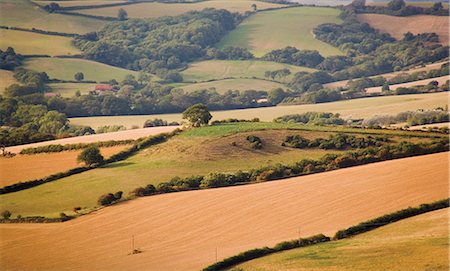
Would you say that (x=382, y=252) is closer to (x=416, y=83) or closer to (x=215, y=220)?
(x=215, y=220)

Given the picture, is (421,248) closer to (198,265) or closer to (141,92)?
(198,265)

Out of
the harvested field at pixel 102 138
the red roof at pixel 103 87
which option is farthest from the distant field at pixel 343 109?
the red roof at pixel 103 87

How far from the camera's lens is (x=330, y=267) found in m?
48.4

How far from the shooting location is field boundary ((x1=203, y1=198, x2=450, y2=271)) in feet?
173

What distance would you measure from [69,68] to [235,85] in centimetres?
3212

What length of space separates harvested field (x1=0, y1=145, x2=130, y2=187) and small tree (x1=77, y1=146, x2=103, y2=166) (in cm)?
107

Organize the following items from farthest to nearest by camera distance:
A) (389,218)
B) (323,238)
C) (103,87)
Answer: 1. (103,87)
2. (389,218)
3. (323,238)

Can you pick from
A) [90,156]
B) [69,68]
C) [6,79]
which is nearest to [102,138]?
[90,156]

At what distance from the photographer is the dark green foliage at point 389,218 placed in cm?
5744

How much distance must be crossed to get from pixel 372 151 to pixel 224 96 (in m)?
82.5

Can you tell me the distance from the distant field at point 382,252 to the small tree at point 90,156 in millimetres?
34460

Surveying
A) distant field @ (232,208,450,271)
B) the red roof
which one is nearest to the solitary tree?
distant field @ (232,208,450,271)

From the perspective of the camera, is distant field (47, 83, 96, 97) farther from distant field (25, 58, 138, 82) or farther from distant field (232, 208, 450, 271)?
distant field (232, 208, 450, 271)

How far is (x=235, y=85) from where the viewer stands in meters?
183
